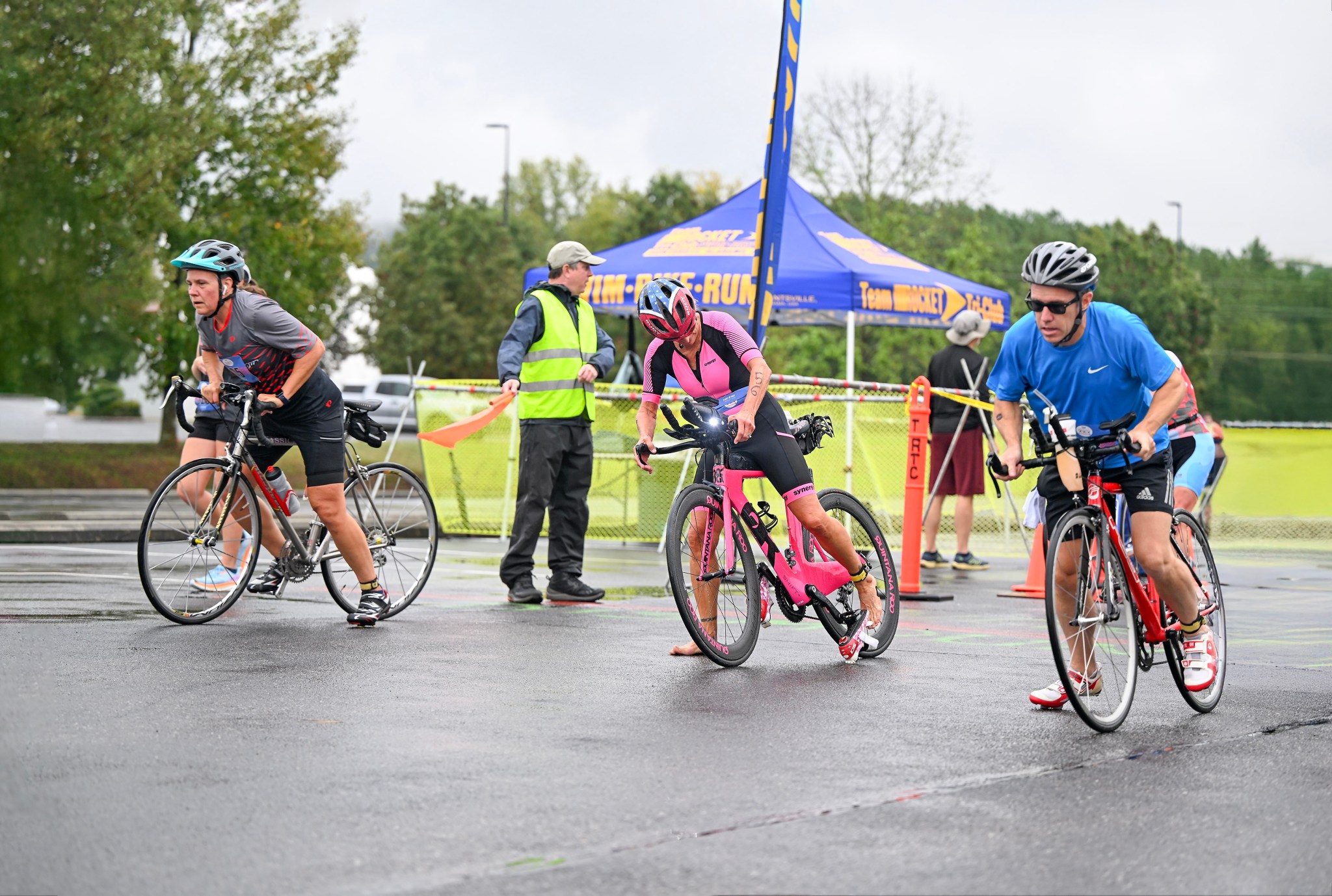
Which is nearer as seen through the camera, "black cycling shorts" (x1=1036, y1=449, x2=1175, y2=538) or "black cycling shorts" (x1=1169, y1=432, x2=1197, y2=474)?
"black cycling shorts" (x1=1036, y1=449, x2=1175, y2=538)

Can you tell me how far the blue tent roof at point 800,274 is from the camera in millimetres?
17172

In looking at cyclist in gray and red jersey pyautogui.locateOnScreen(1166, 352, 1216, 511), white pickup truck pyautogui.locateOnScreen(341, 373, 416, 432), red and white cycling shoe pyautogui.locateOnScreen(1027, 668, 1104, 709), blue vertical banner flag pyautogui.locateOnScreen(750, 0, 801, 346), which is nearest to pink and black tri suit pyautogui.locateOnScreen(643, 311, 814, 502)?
red and white cycling shoe pyautogui.locateOnScreen(1027, 668, 1104, 709)

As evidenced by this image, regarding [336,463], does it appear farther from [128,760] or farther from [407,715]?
[128,760]

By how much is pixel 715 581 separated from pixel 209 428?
348 centimetres

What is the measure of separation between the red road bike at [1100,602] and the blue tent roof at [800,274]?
1071 centimetres

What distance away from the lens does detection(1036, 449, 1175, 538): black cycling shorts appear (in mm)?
6008

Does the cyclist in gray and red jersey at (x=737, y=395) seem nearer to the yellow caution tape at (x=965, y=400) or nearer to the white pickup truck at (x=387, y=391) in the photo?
the yellow caution tape at (x=965, y=400)

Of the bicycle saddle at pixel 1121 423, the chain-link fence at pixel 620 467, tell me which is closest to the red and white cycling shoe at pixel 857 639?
the bicycle saddle at pixel 1121 423

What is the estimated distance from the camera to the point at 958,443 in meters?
13.7

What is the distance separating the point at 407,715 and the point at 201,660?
1.53 meters

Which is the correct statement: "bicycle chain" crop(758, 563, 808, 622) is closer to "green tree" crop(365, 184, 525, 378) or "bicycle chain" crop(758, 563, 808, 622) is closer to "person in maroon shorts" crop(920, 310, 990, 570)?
"person in maroon shorts" crop(920, 310, 990, 570)

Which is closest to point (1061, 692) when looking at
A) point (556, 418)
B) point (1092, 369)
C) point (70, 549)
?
point (1092, 369)

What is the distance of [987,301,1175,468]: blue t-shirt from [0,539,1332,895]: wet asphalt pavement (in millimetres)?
1166

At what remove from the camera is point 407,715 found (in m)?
5.61
